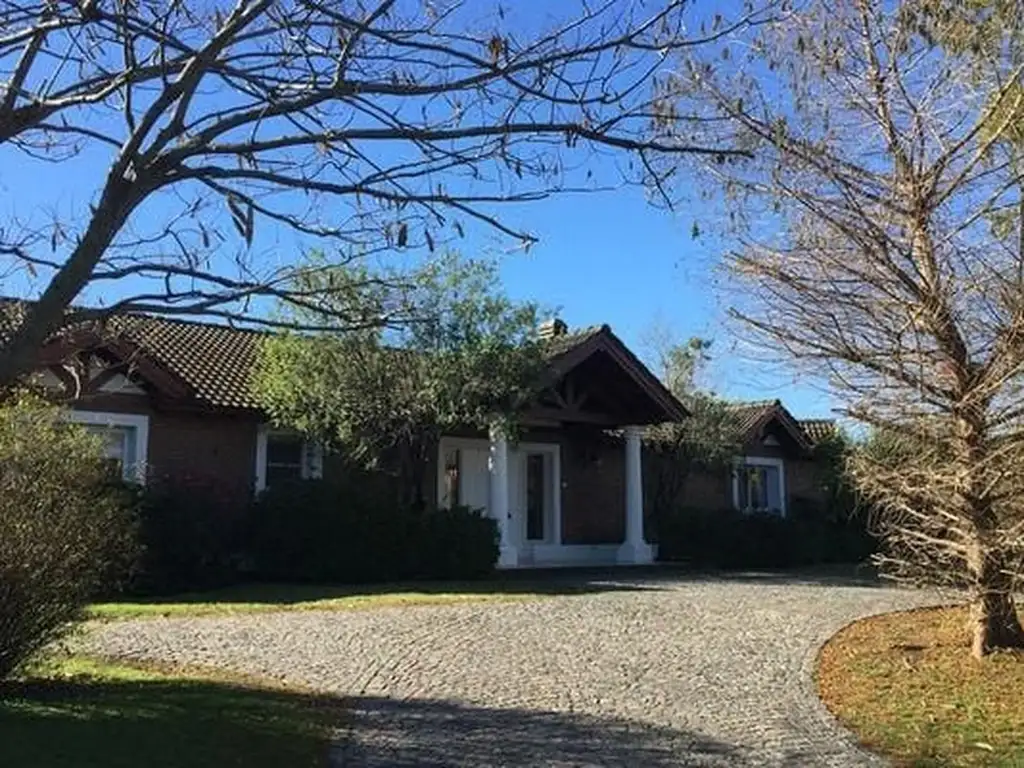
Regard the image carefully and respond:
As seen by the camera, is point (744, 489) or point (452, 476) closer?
point (452, 476)

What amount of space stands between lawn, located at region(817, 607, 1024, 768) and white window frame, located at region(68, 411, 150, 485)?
1130cm

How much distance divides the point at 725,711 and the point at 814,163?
5.13 meters

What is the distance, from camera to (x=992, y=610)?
456 inches

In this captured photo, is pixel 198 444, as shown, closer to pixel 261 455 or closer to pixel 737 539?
pixel 261 455

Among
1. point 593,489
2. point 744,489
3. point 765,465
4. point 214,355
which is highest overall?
point 214,355

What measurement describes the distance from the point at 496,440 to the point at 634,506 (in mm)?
5112

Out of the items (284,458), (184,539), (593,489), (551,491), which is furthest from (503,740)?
(593,489)

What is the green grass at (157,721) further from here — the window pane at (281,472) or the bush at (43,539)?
the window pane at (281,472)

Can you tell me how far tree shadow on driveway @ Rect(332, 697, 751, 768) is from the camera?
7.52m

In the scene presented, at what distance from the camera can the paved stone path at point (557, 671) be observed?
26.2 feet

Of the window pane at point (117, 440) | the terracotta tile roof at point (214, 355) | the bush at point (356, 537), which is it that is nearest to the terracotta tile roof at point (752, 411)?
the terracotta tile roof at point (214, 355)

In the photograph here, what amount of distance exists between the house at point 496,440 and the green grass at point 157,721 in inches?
293

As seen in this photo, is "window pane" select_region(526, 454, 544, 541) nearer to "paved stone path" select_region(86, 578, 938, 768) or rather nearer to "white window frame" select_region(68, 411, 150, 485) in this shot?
"white window frame" select_region(68, 411, 150, 485)

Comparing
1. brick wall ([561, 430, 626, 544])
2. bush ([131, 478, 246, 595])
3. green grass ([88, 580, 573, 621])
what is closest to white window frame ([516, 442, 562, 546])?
brick wall ([561, 430, 626, 544])
